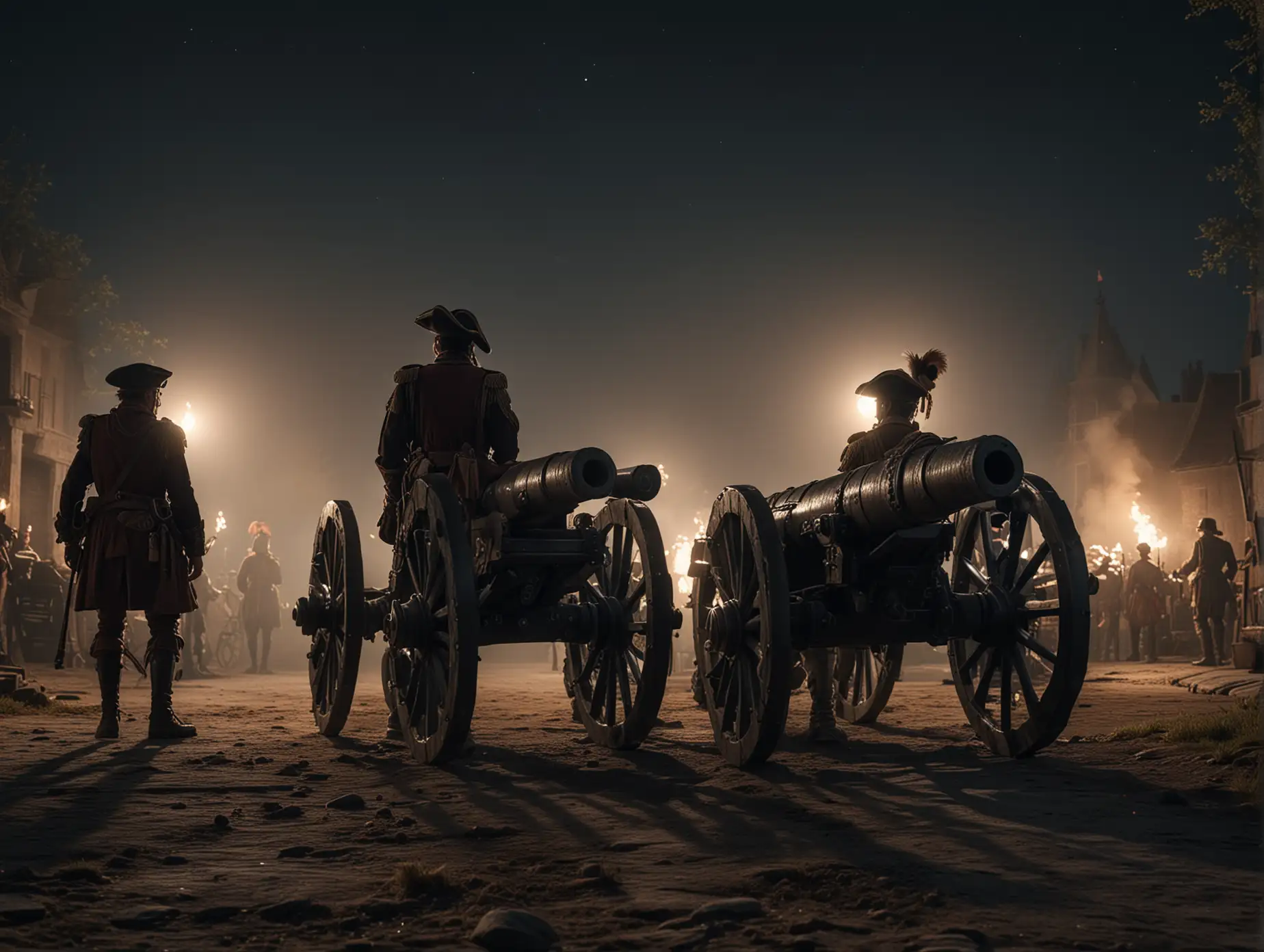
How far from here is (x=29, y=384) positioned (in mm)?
35250

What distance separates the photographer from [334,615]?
850 centimetres

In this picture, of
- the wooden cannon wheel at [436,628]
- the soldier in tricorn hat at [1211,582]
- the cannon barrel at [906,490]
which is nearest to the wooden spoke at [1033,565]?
the cannon barrel at [906,490]

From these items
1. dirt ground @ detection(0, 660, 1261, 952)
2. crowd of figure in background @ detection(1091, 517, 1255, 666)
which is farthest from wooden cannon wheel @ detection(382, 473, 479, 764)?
crowd of figure in background @ detection(1091, 517, 1255, 666)

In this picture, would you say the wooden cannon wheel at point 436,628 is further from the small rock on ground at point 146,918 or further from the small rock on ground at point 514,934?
the small rock on ground at point 514,934

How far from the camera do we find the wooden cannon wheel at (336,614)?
26.5 feet

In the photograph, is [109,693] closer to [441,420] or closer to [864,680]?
[441,420]

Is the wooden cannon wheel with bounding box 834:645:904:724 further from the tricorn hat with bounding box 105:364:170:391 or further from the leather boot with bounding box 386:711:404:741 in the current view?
the tricorn hat with bounding box 105:364:170:391

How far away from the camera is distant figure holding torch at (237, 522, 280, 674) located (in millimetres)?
21266

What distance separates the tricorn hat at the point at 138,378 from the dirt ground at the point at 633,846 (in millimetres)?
2146

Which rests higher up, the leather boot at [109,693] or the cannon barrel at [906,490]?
the cannon barrel at [906,490]

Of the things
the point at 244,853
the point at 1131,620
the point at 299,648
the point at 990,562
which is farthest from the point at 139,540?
the point at 299,648

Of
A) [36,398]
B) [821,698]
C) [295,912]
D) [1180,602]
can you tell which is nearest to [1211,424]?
[1180,602]

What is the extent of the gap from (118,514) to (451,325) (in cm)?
225

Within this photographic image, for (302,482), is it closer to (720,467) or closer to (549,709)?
(720,467)
